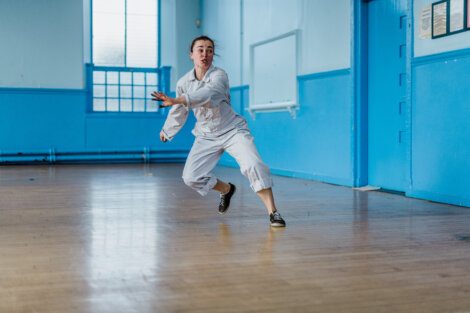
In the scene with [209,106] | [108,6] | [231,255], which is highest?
[108,6]

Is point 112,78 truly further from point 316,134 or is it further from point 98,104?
point 316,134

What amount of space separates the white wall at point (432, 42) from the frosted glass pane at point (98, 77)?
24.3 feet

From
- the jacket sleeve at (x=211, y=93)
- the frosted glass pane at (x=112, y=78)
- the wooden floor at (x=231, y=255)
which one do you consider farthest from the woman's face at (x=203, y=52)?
the frosted glass pane at (x=112, y=78)

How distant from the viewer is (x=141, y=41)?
12.4 metres

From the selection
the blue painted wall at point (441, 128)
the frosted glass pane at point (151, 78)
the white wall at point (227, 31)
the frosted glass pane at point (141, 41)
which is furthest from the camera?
the frosted glass pane at point (151, 78)

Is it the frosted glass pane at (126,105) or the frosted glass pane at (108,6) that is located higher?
the frosted glass pane at (108,6)

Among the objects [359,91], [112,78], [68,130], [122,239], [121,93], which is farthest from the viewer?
[121,93]

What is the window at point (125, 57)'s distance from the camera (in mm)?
12148

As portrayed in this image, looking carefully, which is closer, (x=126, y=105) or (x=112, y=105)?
(x=112, y=105)

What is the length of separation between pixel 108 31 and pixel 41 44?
1.28 meters

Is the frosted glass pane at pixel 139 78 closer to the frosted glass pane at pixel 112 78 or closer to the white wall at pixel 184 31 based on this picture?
the frosted glass pane at pixel 112 78

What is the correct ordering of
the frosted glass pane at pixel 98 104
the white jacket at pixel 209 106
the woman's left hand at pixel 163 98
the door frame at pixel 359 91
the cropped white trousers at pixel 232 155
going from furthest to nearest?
the frosted glass pane at pixel 98 104 < the door frame at pixel 359 91 < the cropped white trousers at pixel 232 155 < the white jacket at pixel 209 106 < the woman's left hand at pixel 163 98

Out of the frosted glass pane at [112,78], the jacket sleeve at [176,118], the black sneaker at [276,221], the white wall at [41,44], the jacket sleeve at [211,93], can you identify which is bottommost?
the black sneaker at [276,221]

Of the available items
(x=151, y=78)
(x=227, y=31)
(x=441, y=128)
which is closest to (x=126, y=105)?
(x=151, y=78)
